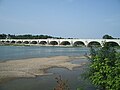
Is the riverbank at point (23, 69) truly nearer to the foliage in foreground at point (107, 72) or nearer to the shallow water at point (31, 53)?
the foliage in foreground at point (107, 72)

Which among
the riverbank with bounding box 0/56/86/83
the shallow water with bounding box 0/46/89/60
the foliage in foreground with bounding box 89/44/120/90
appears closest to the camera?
the foliage in foreground with bounding box 89/44/120/90

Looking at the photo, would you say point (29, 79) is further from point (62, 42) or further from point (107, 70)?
point (62, 42)

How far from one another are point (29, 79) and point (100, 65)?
9.04 m

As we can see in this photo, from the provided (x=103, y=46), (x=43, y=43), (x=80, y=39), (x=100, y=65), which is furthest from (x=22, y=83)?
(x=43, y=43)

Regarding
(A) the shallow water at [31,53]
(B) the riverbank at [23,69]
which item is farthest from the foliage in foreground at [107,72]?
(A) the shallow water at [31,53]

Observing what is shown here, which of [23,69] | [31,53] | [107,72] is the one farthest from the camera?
[31,53]

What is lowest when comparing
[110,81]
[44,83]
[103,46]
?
[44,83]

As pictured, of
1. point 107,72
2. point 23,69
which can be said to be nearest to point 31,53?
point 23,69

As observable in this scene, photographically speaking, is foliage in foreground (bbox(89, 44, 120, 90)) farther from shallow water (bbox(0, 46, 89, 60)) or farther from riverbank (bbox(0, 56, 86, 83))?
shallow water (bbox(0, 46, 89, 60))

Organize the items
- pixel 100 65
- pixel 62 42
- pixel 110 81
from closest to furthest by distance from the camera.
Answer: pixel 110 81 < pixel 100 65 < pixel 62 42

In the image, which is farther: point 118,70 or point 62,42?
point 62,42

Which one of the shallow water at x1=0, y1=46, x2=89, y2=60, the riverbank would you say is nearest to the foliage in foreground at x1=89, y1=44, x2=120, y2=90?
the riverbank

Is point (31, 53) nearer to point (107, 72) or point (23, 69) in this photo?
point (23, 69)

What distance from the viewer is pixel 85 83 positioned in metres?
14.9
